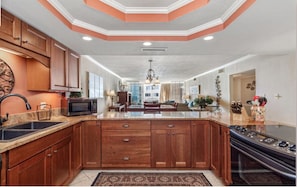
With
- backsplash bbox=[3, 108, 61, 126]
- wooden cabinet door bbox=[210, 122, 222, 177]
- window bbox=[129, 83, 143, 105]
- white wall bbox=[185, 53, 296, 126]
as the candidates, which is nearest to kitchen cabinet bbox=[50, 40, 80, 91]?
backsplash bbox=[3, 108, 61, 126]

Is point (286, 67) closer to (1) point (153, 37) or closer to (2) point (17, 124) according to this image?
(1) point (153, 37)

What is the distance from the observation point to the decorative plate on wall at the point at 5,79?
6.82 feet

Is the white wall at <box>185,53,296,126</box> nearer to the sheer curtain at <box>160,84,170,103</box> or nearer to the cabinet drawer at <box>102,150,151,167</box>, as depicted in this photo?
the cabinet drawer at <box>102,150,151,167</box>

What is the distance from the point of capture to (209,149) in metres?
2.91

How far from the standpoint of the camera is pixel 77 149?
2.78 m

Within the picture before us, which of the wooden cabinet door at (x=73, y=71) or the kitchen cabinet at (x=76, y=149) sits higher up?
the wooden cabinet door at (x=73, y=71)

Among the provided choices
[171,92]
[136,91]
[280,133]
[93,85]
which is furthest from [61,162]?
[171,92]

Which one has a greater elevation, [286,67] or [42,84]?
[286,67]

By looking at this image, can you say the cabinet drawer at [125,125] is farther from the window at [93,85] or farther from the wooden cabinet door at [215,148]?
the window at [93,85]

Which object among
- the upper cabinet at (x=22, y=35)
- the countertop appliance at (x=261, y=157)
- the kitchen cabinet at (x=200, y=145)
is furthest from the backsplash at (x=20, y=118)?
the countertop appliance at (x=261, y=157)

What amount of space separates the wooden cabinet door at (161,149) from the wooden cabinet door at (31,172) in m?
1.57

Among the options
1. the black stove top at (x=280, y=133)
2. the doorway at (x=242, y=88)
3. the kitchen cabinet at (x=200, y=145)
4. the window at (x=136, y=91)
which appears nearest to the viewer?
the black stove top at (x=280, y=133)

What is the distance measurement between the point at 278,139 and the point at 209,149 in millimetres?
1468

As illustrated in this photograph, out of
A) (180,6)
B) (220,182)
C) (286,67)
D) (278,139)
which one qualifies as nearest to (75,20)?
(180,6)
